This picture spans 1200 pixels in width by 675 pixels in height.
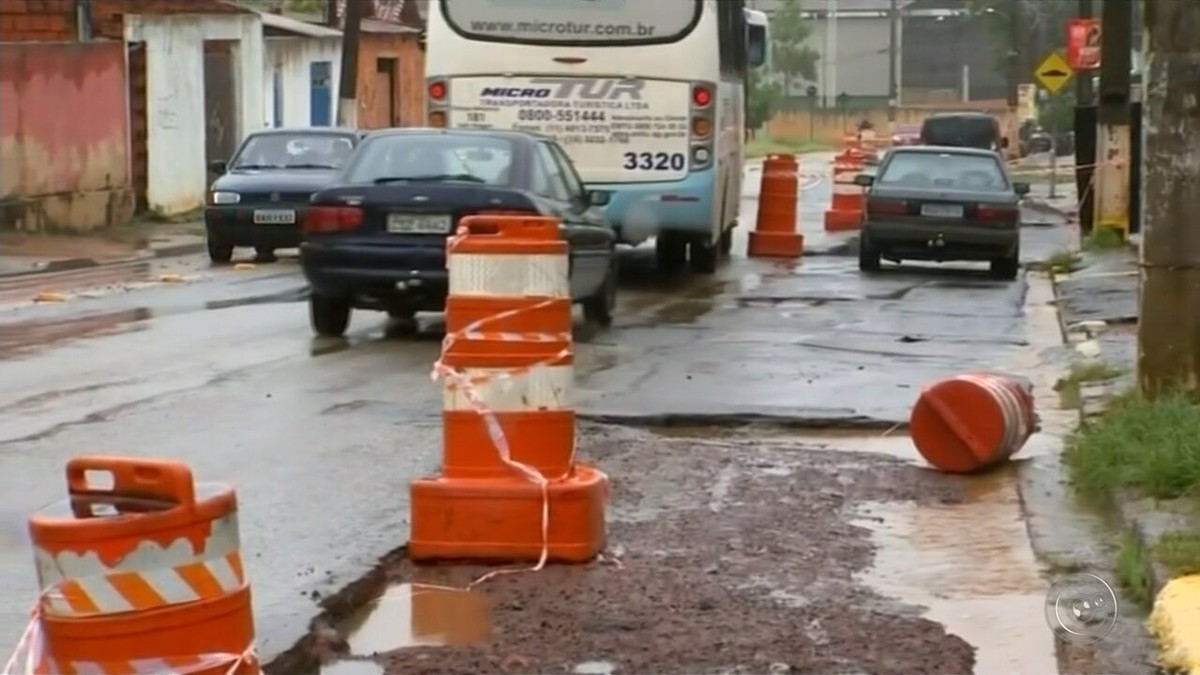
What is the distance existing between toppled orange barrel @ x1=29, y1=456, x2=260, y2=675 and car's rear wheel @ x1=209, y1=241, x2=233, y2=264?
20.2 metres

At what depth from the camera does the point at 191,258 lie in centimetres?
2625

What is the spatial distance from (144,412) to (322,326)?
4126mm

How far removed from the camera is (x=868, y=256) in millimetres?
24484

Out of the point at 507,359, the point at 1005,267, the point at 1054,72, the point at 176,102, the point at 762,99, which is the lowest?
the point at 1005,267

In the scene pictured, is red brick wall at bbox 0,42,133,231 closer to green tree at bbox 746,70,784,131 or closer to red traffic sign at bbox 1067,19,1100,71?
red traffic sign at bbox 1067,19,1100,71

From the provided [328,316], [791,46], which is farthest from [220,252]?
[791,46]

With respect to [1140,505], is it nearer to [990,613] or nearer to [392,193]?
[990,613]

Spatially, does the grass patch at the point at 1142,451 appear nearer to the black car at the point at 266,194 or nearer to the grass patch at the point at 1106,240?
the black car at the point at 266,194

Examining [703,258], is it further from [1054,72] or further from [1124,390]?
[1054,72]

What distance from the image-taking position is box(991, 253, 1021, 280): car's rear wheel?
Result: 24.3 metres

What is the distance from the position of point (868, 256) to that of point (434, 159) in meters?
9.80

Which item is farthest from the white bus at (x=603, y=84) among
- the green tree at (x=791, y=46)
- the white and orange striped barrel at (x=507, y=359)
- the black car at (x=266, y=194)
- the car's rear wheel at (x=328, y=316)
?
the green tree at (x=791, y=46)

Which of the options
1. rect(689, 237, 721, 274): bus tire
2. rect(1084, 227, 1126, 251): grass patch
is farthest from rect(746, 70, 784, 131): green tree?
rect(689, 237, 721, 274): bus tire

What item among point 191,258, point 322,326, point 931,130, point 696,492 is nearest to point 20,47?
point 191,258
